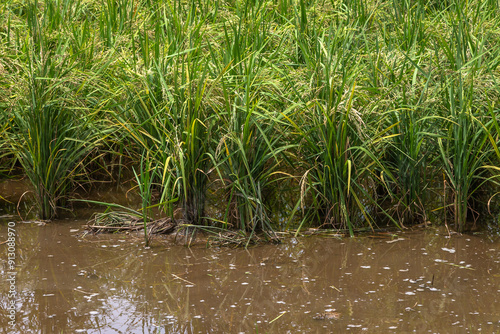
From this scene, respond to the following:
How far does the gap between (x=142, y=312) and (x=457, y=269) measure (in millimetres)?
1469

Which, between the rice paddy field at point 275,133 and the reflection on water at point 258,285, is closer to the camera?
the reflection on water at point 258,285

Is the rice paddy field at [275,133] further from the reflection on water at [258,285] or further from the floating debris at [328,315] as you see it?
the floating debris at [328,315]

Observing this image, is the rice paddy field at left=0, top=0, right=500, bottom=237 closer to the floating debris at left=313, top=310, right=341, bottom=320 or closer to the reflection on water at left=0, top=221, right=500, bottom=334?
the reflection on water at left=0, top=221, right=500, bottom=334

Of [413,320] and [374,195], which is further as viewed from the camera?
[374,195]

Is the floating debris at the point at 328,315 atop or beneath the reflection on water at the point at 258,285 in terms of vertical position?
beneath

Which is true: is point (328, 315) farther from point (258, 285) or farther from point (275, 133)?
point (275, 133)

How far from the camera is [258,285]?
2.85m

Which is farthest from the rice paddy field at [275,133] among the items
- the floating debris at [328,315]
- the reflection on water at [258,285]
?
the floating debris at [328,315]

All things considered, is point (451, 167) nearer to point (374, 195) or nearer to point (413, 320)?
point (374, 195)

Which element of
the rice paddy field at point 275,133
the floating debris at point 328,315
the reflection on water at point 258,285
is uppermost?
the rice paddy field at point 275,133

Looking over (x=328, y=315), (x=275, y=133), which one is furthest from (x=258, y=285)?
(x=275, y=133)

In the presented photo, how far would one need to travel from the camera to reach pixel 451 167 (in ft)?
11.3

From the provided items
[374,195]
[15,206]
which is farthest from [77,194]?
[374,195]

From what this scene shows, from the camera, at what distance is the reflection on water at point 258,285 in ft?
8.18
